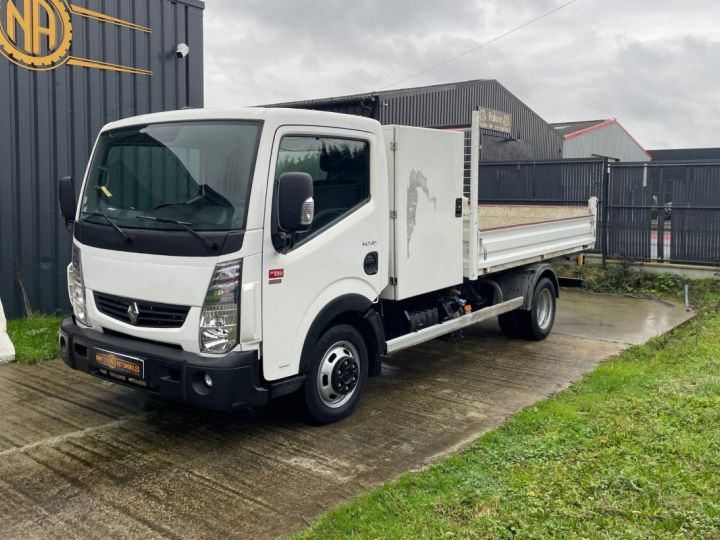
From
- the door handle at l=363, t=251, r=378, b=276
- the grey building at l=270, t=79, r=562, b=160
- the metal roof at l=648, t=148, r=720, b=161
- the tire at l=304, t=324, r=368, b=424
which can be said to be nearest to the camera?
the tire at l=304, t=324, r=368, b=424

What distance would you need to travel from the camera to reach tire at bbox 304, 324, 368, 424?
4953mm

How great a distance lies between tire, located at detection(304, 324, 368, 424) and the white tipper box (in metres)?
0.64

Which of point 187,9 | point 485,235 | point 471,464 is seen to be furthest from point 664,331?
point 187,9

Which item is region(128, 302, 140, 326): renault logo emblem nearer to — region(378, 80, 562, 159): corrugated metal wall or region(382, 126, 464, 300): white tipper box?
region(382, 126, 464, 300): white tipper box

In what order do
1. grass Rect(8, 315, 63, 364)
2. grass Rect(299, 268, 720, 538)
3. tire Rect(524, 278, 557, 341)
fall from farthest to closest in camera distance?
1. tire Rect(524, 278, 557, 341)
2. grass Rect(8, 315, 63, 364)
3. grass Rect(299, 268, 720, 538)

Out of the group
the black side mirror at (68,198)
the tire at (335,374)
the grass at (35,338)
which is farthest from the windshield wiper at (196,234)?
the grass at (35,338)

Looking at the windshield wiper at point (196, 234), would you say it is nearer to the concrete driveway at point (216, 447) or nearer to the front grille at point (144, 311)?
the front grille at point (144, 311)

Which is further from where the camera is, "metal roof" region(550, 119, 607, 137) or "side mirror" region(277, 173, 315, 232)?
"metal roof" region(550, 119, 607, 137)

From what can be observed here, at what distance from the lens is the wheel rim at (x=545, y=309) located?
8234mm

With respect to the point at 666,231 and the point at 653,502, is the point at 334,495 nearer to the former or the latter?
the point at 653,502

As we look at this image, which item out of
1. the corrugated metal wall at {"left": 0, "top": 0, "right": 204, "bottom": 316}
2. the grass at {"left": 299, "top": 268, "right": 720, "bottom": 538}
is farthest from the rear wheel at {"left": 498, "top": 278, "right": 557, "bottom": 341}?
the corrugated metal wall at {"left": 0, "top": 0, "right": 204, "bottom": 316}

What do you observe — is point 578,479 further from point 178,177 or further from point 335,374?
point 178,177

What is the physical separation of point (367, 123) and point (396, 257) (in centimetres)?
110

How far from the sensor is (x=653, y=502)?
377 cm
